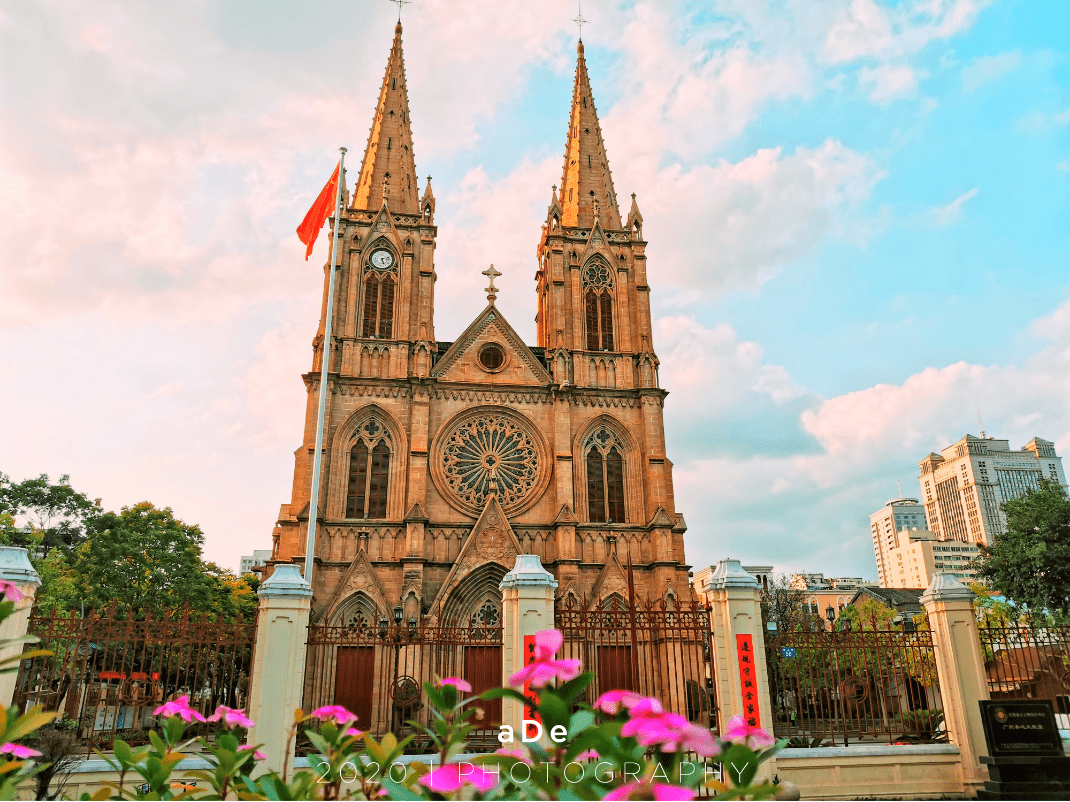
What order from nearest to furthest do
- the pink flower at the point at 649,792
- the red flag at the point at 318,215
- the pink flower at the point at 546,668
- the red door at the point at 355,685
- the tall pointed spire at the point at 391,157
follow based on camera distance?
the pink flower at the point at 649,792, the pink flower at the point at 546,668, the red flag at the point at 318,215, the red door at the point at 355,685, the tall pointed spire at the point at 391,157

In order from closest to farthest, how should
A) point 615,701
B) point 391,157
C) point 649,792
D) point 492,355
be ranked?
point 649,792 → point 615,701 → point 492,355 → point 391,157

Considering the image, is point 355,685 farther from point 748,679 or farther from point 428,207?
point 428,207

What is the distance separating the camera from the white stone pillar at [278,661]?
10.7 meters

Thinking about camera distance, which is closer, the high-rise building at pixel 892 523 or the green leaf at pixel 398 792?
the green leaf at pixel 398 792

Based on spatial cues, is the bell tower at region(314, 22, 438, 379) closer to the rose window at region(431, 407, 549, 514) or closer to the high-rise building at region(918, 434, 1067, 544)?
the rose window at region(431, 407, 549, 514)

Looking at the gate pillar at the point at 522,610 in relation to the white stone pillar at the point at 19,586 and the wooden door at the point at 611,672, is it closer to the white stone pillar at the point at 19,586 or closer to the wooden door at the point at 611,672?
the white stone pillar at the point at 19,586

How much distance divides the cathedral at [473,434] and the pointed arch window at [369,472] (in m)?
0.06

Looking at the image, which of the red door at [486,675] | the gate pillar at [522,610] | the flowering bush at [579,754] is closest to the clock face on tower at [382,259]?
the red door at [486,675]

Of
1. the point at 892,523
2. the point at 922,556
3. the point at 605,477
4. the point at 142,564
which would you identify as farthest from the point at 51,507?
the point at 892,523

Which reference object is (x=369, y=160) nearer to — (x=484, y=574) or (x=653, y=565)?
(x=484, y=574)

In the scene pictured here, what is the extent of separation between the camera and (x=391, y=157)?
3794 cm

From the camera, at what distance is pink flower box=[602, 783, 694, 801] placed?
2445 millimetres

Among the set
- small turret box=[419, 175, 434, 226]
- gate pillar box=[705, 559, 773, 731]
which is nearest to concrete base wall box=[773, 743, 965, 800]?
gate pillar box=[705, 559, 773, 731]

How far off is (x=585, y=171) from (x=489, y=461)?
17.4 meters
